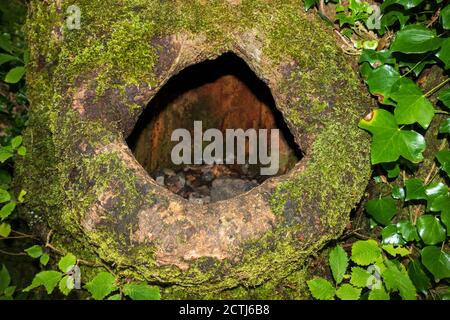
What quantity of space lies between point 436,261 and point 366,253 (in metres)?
0.30

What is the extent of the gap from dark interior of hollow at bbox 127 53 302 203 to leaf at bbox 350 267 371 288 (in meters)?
1.24

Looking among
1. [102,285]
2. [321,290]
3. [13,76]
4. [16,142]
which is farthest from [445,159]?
[13,76]

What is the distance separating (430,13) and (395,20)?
0.17 m

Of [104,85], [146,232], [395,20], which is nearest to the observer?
[146,232]

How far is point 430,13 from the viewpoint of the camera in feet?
6.89

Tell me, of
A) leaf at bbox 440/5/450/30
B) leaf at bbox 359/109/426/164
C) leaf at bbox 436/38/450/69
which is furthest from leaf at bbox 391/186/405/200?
leaf at bbox 440/5/450/30

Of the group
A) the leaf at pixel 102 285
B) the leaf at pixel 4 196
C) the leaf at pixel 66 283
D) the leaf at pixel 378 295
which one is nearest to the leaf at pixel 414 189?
the leaf at pixel 378 295

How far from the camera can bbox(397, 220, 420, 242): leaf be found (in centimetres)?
206

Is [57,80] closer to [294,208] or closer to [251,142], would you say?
[294,208]

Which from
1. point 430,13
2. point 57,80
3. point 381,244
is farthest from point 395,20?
point 57,80

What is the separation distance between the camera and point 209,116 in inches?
137

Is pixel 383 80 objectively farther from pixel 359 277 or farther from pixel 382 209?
pixel 359 277

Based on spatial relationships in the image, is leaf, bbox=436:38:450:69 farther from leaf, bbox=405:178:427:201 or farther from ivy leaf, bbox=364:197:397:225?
ivy leaf, bbox=364:197:397:225
